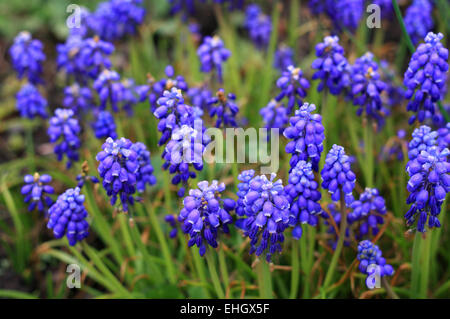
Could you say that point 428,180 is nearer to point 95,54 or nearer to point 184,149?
point 184,149

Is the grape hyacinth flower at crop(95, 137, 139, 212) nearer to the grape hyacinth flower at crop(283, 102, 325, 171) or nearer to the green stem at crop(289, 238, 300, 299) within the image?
the grape hyacinth flower at crop(283, 102, 325, 171)

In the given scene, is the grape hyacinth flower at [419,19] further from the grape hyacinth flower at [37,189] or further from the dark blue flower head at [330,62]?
the grape hyacinth flower at [37,189]

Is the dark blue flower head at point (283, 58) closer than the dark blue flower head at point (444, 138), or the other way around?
the dark blue flower head at point (444, 138)

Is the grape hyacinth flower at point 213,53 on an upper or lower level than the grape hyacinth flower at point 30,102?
upper

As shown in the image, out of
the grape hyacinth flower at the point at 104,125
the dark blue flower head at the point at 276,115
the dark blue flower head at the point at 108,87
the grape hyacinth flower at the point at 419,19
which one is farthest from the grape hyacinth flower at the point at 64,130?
the grape hyacinth flower at the point at 419,19

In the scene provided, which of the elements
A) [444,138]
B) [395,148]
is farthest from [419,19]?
[444,138]

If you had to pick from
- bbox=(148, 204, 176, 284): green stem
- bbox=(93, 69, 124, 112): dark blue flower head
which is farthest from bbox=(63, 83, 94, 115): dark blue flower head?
bbox=(148, 204, 176, 284): green stem

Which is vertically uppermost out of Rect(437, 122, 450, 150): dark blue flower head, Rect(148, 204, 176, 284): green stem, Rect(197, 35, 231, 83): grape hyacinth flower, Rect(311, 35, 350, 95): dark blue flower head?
Rect(197, 35, 231, 83): grape hyacinth flower
